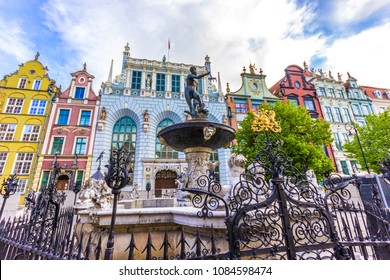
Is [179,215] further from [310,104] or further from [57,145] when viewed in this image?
[310,104]

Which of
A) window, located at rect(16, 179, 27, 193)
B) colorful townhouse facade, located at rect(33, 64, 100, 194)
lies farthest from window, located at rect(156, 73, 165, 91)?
window, located at rect(16, 179, 27, 193)

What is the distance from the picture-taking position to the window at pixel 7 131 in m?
18.5

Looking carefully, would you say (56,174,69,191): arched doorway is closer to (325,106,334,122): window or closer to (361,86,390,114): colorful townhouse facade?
(325,106,334,122): window

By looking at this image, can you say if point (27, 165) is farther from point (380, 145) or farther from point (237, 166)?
point (380, 145)

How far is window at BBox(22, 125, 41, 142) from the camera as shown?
1875cm

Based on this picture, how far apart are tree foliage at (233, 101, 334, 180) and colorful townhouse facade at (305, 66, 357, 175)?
10.9 m

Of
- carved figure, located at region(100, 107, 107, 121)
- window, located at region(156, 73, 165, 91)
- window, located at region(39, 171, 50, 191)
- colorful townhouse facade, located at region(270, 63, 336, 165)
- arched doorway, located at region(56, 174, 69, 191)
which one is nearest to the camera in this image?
window, located at region(39, 171, 50, 191)

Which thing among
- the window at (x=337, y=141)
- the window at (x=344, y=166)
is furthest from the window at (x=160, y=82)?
the window at (x=344, y=166)

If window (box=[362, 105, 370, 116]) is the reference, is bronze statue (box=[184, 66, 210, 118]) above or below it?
below

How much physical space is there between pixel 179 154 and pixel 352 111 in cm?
2617

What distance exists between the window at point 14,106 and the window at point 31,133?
91.7 inches

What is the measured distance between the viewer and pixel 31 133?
1895 centimetres

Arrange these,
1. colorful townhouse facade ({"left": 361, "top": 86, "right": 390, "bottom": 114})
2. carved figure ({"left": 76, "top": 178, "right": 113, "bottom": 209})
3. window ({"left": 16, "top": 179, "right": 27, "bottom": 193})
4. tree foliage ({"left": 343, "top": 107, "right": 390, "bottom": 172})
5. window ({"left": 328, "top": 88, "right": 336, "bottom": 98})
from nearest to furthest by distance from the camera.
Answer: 1. carved figure ({"left": 76, "top": 178, "right": 113, "bottom": 209})
2. tree foliage ({"left": 343, "top": 107, "right": 390, "bottom": 172})
3. window ({"left": 16, "top": 179, "right": 27, "bottom": 193})
4. window ({"left": 328, "top": 88, "right": 336, "bottom": 98})
5. colorful townhouse facade ({"left": 361, "top": 86, "right": 390, "bottom": 114})
